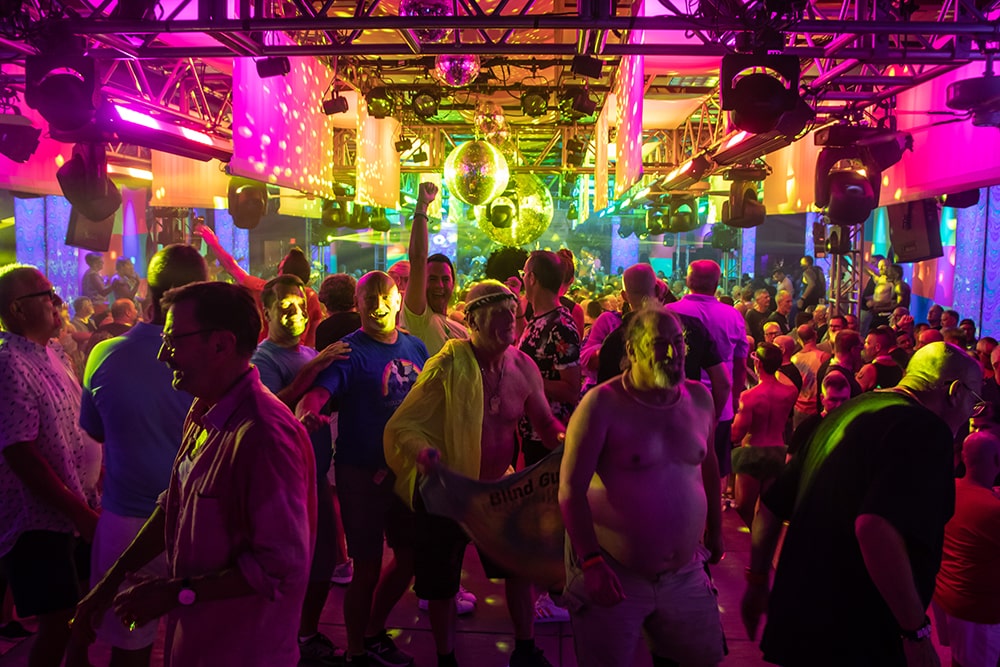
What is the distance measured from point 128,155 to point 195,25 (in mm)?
9988

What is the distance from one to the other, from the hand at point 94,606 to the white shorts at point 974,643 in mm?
Answer: 2623

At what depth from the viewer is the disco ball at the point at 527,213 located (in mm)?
9586

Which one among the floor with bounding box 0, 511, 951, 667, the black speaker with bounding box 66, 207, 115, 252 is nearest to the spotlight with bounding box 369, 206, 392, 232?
the black speaker with bounding box 66, 207, 115, 252

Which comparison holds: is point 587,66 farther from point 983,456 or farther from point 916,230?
point 916,230

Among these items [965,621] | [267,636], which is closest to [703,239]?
[965,621]

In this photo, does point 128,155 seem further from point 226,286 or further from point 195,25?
point 226,286

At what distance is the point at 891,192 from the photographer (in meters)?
7.80

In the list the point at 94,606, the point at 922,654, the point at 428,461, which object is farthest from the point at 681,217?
the point at 94,606

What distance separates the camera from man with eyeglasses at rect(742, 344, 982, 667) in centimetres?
Answer: 163

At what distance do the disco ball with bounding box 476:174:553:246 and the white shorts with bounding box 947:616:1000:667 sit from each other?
734cm

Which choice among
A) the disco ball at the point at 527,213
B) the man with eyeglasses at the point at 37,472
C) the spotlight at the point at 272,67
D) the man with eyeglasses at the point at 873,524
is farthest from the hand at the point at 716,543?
the disco ball at the point at 527,213

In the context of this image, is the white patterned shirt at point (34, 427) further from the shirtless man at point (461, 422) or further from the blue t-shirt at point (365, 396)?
the shirtless man at point (461, 422)

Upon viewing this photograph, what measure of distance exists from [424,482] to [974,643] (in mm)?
1938

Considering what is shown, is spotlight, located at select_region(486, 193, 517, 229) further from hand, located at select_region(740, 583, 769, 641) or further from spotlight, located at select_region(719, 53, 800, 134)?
hand, located at select_region(740, 583, 769, 641)
